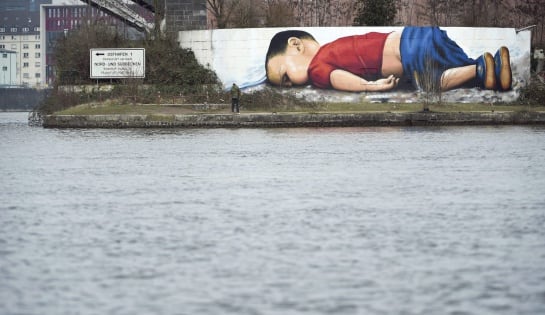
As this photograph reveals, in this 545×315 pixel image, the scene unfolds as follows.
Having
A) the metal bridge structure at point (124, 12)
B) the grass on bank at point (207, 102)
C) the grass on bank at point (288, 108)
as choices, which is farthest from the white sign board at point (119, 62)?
the metal bridge structure at point (124, 12)

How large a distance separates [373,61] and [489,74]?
6229mm

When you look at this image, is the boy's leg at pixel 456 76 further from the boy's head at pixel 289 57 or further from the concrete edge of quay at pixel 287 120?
the boy's head at pixel 289 57

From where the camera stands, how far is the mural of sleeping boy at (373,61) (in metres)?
60.1

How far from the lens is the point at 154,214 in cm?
1543

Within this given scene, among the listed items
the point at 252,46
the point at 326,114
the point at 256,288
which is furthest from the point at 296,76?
the point at 256,288

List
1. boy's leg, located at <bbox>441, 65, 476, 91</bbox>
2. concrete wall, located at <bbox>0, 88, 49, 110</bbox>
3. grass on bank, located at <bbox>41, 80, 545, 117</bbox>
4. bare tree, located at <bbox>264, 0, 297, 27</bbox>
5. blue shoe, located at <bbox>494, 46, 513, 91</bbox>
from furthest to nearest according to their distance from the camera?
concrete wall, located at <bbox>0, 88, 49, 110</bbox> → bare tree, located at <bbox>264, 0, 297, 27</bbox> → blue shoe, located at <bbox>494, 46, 513, 91</bbox> → boy's leg, located at <bbox>441, 65, 476, 91</bbox> → grass on bank, located at <bbox>41, 80, 545, 117</bbox>

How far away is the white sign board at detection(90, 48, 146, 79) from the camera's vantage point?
6141 cm

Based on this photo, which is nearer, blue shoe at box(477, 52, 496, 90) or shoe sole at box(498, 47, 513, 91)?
blue shoe at box(477, 52, 496, 90)

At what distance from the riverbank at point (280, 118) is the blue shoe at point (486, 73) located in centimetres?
551

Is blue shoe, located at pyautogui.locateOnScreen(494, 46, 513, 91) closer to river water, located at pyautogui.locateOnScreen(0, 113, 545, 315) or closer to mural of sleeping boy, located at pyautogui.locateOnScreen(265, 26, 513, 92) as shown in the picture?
mural of sleeping boy, located at pyautogui.locateOnScreen(265, 26, 513, 92)

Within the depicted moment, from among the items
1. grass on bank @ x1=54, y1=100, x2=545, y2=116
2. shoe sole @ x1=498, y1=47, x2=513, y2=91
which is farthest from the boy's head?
shoe sole @ x1=498, y1=47, x2=513, y2=91

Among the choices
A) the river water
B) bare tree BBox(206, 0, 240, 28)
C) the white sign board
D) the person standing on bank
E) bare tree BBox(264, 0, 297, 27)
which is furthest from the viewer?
bare tree BBox(206, 0, 240, 28)

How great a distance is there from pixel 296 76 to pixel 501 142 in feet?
84.1

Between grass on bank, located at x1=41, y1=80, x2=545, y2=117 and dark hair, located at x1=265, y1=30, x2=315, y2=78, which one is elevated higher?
dark hair, located at x1=265, y1=30, x2=315, y2=78
